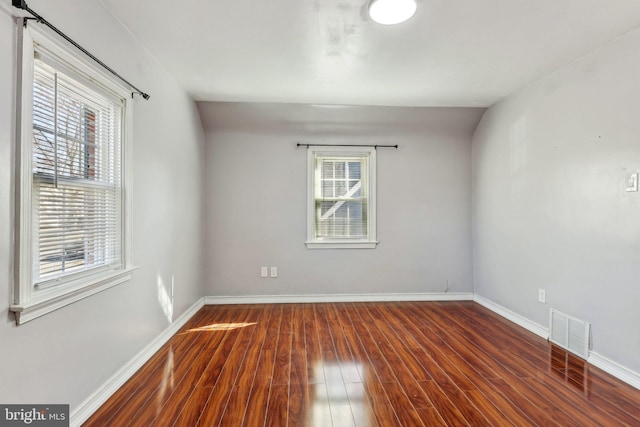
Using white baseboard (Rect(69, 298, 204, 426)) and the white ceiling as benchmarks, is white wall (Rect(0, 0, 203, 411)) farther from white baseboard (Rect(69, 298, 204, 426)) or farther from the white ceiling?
the white ceiling

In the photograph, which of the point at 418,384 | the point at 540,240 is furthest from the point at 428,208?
the point at 418,384

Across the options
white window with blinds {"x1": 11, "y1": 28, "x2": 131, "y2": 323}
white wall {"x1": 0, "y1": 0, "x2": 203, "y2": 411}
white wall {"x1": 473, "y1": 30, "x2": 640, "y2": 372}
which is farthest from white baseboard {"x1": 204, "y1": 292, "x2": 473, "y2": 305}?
white window with blinds {"x1": 11, "y1": 28, "x2": 131, "y2": 323}

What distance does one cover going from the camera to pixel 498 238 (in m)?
3.76

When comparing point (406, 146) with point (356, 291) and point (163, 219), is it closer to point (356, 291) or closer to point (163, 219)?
point (356, 291)

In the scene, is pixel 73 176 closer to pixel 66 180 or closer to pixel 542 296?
pixel 66 180

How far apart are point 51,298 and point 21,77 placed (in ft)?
3.33

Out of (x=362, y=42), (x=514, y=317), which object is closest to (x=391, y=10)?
(x=362, y=42)

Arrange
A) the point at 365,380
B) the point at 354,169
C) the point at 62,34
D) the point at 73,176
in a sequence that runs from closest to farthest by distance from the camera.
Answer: the point at 62,34 → the point at 73,176 → the point at 365,380 → the point at 354,169

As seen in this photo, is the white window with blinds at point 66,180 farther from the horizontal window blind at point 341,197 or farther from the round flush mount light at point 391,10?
the horizontal window blind at point 341,197

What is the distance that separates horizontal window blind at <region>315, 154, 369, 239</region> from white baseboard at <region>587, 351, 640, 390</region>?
98.5 inches

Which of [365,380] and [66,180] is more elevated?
[66,180]

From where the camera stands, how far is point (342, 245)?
4.22 metres

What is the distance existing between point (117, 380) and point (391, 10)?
2960mm

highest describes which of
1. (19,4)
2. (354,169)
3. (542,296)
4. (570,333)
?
(19,4)
